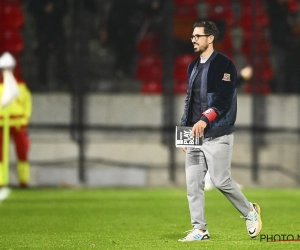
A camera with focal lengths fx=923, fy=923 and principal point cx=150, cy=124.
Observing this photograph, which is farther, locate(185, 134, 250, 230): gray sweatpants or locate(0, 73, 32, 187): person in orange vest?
locate(0, 73, 32, 187): person in orange vest

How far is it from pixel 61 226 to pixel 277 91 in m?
8.74

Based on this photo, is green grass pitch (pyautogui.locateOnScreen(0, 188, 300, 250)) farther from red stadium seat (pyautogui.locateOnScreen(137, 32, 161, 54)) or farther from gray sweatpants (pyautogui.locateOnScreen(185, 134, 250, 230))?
red stadium seat (pyautogui.locateOnScreen(137, 32, 161, 54))

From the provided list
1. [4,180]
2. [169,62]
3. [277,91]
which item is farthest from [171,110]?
[4,180]

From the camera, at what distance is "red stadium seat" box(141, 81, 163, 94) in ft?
59.6

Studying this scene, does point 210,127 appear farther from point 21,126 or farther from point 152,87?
point 152,87

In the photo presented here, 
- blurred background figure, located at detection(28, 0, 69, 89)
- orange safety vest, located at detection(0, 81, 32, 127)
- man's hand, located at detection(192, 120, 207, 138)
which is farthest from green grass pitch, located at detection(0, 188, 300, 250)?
blurred background figure, located at detection(28, 0, 69, 89)

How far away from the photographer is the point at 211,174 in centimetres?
855

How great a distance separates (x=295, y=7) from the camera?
1847 centimetres

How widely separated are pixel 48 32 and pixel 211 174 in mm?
10042

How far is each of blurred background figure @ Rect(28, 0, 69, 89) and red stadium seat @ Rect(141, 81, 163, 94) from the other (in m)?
1.70

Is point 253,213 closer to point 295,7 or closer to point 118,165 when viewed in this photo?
point 118,165

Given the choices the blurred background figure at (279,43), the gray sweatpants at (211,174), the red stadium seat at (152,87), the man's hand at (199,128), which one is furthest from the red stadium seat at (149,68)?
the man's hand at (199,128)

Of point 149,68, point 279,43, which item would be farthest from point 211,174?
point 279,43

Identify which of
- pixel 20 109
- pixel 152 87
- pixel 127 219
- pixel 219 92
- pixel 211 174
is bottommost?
pixel 127 219
